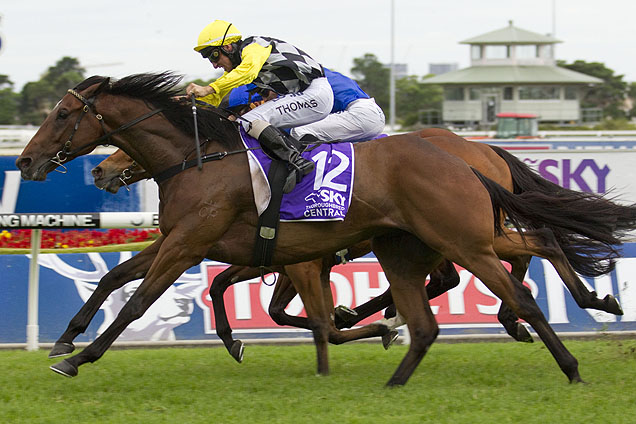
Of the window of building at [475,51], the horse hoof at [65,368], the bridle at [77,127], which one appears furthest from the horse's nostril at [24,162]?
the window of building at [475,51]

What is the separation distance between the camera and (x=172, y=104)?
5105 millimetres

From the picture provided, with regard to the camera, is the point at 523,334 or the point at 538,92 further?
the point at 538,92

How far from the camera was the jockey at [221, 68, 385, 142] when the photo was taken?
5504 mm

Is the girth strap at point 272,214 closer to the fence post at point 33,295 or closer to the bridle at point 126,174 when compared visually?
the bridle at point 126,174

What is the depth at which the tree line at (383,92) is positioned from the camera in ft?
168

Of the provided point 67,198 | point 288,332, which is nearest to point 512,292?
point 288,332

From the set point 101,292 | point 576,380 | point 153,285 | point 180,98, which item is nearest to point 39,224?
point 101,292

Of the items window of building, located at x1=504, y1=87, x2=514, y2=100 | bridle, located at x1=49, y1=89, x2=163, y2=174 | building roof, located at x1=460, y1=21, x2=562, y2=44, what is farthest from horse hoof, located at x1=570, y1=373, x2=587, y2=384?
building roof, located at x1=460, y1=21, x2=562, y2=44

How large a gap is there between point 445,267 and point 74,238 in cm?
430

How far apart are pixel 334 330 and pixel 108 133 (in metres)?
1.97

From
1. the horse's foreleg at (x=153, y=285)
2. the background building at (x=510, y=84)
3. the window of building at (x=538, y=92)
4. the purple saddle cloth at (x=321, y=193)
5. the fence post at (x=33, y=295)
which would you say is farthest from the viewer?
the window of building at (x=538, y=92)

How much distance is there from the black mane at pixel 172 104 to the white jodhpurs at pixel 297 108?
158 millimetres

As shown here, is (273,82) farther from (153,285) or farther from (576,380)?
(576,380)

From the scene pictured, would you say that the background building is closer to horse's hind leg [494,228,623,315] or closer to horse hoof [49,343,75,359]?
horse's hind leg [494,228,623,315]
